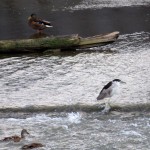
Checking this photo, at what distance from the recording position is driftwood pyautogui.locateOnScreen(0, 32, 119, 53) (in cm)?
1473

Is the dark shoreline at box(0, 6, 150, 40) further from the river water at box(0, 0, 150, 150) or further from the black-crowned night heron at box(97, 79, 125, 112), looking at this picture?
the black-crowned night heron at box(97, 79, 125, 112)

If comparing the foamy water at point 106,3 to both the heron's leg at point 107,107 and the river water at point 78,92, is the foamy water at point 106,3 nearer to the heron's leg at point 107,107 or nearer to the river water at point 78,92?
the river water at point 78,92

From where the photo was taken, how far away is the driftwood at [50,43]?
14.7 metres

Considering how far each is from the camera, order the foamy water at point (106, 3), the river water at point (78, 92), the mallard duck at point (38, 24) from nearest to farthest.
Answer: the river water at point (78, 92) < the mallard duck at point (38, 24) < the foamy water at point (106, 3)

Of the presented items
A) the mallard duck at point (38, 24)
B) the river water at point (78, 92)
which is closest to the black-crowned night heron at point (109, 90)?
the river water at point (78, 92)

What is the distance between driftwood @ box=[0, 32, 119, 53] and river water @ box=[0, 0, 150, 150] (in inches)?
9.0

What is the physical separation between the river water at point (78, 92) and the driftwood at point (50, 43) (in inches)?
9.0

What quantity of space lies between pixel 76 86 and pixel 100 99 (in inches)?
64.6

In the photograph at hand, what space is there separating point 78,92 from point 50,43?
385cm

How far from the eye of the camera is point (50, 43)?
14.8 meters

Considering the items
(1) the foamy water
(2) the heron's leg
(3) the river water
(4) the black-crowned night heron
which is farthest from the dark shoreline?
(4) the black-crowned night heron

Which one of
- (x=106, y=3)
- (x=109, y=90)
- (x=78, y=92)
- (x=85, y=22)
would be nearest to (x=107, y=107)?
(x=109, y=90)

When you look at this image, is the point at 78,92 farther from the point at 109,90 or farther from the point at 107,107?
the point at 109,90

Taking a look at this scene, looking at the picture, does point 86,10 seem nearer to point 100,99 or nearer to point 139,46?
point 139,46
